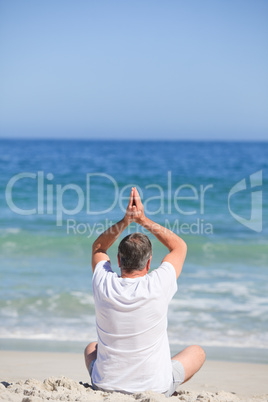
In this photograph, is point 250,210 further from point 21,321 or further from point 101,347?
point 101,347

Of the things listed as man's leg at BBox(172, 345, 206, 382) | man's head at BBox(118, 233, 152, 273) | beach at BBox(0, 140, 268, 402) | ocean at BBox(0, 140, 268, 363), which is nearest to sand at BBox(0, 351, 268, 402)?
beach at BBox(0, 140, 268, 402)

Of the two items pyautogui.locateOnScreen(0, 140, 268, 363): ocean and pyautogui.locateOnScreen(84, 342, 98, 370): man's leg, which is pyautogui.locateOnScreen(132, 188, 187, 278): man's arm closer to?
pyautogui.locateOnScreen(84, 342, 98, 370): man's leg

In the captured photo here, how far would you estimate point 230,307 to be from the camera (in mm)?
5902

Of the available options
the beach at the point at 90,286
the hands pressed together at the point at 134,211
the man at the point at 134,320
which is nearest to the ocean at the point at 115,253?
the beach at the point at 90,286

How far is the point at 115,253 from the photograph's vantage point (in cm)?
901

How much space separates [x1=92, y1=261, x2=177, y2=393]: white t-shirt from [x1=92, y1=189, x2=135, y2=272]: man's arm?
0.15 m

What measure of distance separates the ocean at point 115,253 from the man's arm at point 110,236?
7.09 feet

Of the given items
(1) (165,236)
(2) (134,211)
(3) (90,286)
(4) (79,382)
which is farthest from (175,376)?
(3) (90,286)

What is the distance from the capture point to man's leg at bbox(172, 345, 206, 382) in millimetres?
2947

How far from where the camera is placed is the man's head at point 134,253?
2.55m

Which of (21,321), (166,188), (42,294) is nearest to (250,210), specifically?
(166,188)

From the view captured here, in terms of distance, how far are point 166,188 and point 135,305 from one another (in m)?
15.0

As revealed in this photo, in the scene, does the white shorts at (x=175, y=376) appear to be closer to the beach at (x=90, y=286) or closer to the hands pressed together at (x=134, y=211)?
the beach at (x=90, y=286)

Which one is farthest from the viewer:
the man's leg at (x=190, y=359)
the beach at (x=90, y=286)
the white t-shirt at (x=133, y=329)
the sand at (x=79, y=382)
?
the beach at (x=90, y=286)
